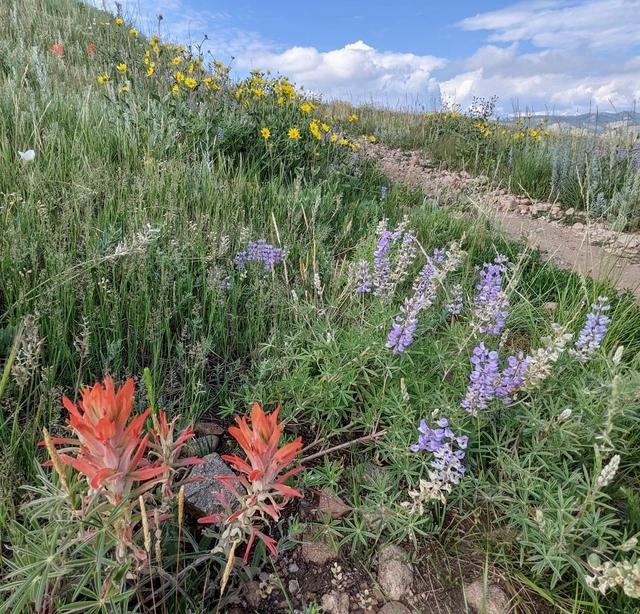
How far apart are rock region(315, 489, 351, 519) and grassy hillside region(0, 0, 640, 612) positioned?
1.3 inches

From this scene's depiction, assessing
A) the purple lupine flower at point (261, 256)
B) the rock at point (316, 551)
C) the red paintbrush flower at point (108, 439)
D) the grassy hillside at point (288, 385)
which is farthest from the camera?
the purple lupine flower at point (261, 256)

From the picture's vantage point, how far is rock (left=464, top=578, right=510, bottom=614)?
61.8 inches

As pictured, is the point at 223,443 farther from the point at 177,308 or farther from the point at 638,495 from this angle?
the point at 638,495

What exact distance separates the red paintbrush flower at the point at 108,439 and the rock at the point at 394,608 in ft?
3.03

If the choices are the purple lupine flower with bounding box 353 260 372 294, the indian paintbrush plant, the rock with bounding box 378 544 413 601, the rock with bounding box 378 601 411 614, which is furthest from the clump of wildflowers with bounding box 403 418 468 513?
the purple lupine flower with bounding box 353 260 372 294

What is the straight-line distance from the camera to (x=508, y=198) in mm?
7027

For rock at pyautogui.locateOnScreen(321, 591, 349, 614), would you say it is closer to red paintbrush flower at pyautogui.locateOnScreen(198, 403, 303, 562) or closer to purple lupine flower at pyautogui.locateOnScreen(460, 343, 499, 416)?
red paintbrush flower at pyautogui.locateOnScreen(198, 403, 303, 562)

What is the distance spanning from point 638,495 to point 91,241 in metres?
2.73

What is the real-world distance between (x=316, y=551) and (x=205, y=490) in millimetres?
448

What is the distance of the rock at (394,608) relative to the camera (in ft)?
5.04

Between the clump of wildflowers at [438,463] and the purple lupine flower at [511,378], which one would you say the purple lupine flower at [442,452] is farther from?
the purple lupine flower at [511,378]

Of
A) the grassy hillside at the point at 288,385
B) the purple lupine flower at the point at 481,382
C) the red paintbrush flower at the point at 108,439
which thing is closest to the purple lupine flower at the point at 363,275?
the grassy hillside at the point at 288,385

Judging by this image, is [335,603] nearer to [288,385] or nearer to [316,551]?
[316,551]

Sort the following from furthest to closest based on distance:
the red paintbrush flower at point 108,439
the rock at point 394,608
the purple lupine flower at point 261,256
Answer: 1. the purple lupine flower at point 261,256
2. the rock at point 394,608
3. the red paintbrush flower at point 108,439
